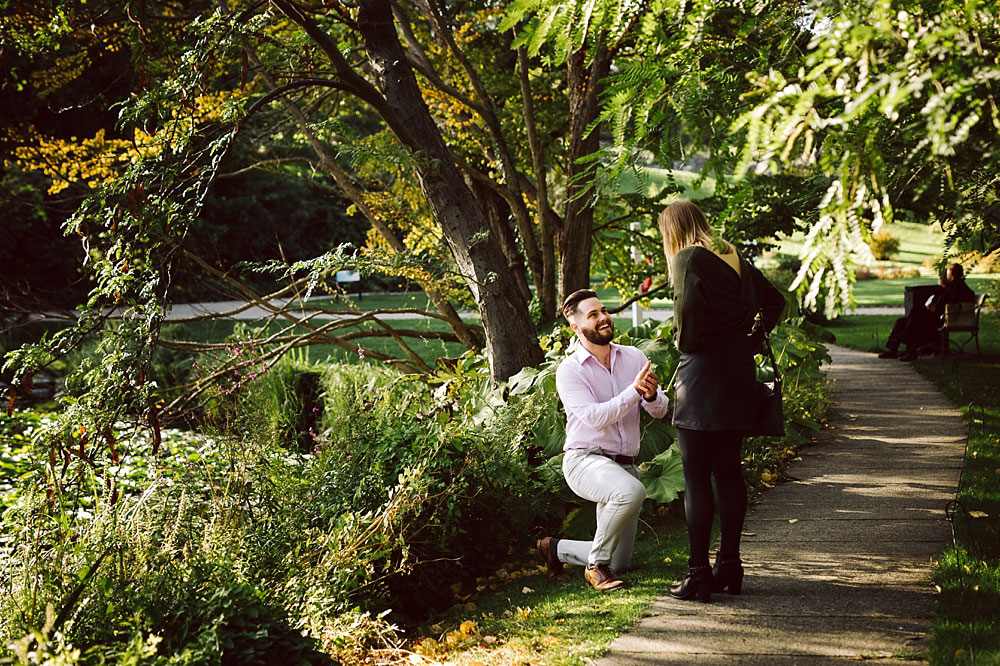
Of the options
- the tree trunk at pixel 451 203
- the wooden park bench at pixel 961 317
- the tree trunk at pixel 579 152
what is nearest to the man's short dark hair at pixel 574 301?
the tree trunk at pixel 451 203

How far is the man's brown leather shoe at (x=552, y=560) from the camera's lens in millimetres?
5000

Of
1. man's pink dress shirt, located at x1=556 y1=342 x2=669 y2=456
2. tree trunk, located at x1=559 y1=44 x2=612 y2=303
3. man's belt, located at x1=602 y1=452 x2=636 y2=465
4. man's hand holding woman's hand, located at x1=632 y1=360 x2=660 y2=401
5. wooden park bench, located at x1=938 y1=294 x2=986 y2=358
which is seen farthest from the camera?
wooden park bench, located at x1=938 y1=294 x2=986 y2=358

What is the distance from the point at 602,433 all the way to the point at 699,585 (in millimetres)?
943

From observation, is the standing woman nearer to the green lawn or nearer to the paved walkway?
the paved walkway

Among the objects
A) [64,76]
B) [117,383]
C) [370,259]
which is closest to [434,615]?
[117,383]

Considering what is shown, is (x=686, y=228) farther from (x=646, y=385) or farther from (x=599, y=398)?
(x=599, y=398)

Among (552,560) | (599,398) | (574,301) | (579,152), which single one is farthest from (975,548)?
(579,152)

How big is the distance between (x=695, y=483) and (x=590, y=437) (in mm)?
760

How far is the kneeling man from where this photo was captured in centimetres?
453

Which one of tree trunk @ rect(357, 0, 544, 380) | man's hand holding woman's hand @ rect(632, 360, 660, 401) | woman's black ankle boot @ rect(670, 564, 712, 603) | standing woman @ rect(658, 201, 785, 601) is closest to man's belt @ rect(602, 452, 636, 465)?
man's hand holding woman's hand @ rect(632, 360, 660, 401)

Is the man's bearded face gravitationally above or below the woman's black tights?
above

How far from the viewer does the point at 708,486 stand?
13.6 feet

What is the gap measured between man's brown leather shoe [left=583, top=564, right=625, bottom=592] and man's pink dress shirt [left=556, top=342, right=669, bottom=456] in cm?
60

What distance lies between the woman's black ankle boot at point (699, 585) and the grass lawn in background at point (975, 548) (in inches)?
37.5
